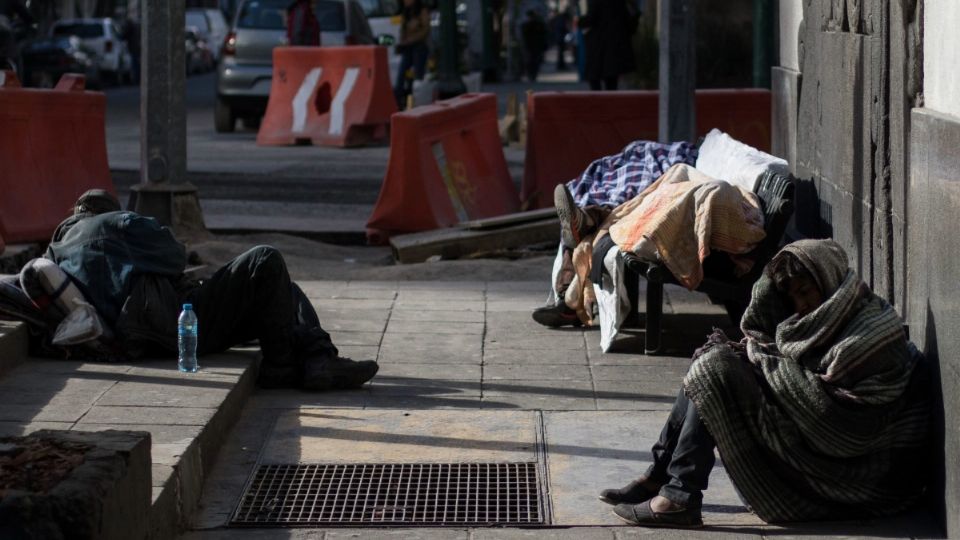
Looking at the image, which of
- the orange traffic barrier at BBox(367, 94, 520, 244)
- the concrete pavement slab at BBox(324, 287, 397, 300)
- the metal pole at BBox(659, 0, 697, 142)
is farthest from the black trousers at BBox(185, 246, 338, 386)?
the orange traffic barrier at BBox(367, 94, 520, 244)

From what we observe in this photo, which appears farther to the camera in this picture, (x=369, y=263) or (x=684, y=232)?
(x=369, y=263)

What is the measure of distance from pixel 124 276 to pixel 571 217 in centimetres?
257

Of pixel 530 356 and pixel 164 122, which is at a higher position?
pixel 164 122

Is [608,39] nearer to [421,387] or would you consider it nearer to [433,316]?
[433,316]

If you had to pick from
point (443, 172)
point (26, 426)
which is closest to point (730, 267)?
point (26, 426)

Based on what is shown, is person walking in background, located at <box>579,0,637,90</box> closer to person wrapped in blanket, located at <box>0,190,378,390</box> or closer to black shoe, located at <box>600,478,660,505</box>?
person wrapped in blanket, located at <box>0,190,378,390</box>

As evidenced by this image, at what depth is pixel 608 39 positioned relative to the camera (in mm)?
18000

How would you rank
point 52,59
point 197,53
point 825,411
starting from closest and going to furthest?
1. point 825,411
2. point 52,59
3. point 197,53

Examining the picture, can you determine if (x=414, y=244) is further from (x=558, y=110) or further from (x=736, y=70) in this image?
(x=736, y=70)

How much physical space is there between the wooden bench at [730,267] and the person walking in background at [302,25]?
43.6 ft

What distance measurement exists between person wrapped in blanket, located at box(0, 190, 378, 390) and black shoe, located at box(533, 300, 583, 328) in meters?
1.63

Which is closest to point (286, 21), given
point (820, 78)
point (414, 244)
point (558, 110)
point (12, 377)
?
point (558, 110)

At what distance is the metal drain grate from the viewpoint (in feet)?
17.0

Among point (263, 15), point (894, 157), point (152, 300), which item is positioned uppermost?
point (263, 15)
